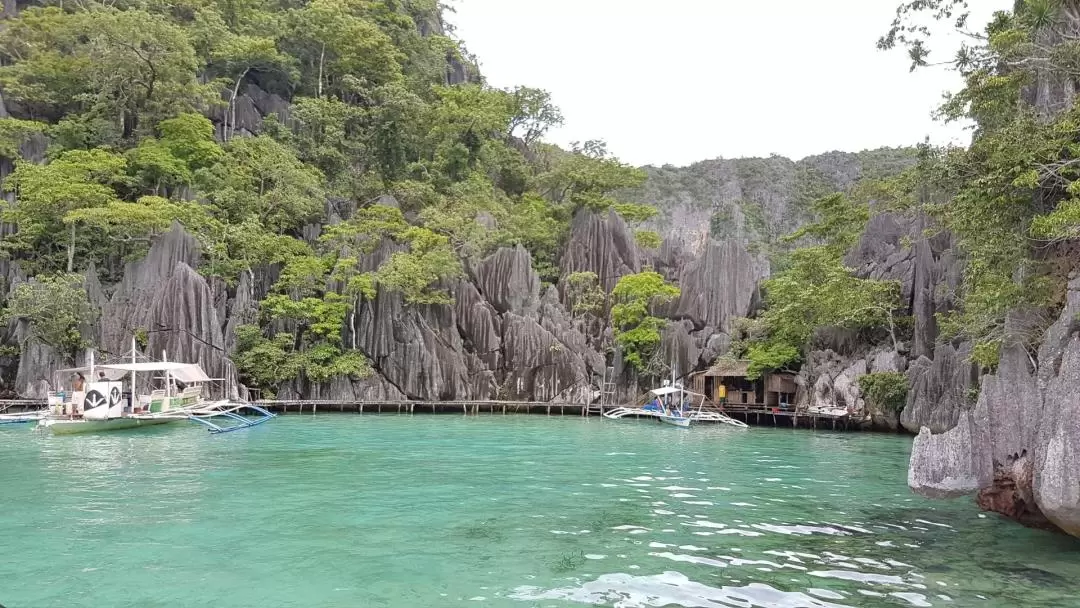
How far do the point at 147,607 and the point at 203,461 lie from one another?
12920mm

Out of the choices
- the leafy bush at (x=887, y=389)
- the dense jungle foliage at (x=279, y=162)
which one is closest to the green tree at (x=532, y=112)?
A: the dense jungle foliage at (x=279, y=162)

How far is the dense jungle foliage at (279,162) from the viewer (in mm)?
42156

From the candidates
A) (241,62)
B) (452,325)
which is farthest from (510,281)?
(241,62)

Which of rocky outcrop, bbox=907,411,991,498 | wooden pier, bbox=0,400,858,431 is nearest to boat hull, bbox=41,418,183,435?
wooden pier, bbox=0,400,858,431

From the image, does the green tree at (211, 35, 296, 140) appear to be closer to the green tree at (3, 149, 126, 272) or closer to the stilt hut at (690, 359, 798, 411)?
the green tree at (3, 149, 126, 272)

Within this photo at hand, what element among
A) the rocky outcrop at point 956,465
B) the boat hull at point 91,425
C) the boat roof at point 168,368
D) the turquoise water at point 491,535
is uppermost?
the boat roof at point 168,368

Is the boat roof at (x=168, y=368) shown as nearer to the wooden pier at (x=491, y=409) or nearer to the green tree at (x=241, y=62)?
the wooden pier at (x=491, y=409)

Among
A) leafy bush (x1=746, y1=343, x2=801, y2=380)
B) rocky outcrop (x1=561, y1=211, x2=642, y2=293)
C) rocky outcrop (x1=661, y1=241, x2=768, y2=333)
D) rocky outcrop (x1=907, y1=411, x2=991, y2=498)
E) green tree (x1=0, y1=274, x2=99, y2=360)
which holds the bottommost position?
rocky outcrop (x1=907, y1=411, x2=991, y2=498)

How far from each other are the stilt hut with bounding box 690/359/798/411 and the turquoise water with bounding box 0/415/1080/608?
19715 mm

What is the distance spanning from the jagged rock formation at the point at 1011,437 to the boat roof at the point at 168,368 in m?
28.8

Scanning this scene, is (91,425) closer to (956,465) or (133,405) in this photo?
(133,405)

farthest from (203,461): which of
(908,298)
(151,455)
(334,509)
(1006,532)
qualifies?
(908,298)

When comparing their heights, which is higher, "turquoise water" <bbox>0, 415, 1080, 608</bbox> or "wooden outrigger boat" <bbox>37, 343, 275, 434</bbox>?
"wooden outrigger boat" <bbox>37, 343, 275, 434</bbox>

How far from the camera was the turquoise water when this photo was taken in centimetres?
900
